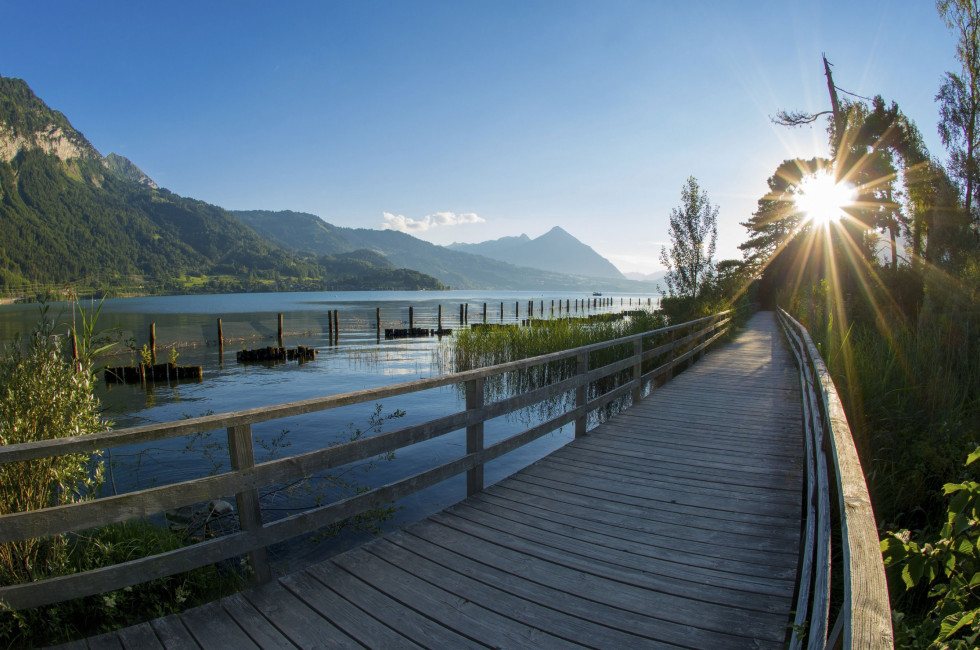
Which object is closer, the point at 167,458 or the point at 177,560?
the point at 177,560

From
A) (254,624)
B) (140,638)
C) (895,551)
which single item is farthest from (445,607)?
(895,551)

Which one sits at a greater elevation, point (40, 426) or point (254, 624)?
point (40, 426)

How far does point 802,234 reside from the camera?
1588 inches

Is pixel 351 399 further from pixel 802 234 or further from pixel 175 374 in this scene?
pixel 802 234

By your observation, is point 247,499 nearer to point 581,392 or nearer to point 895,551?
point 895,551

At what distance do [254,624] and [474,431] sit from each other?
2086 mm

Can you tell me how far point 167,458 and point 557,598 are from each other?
8.53 meters

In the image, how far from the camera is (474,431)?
425 cm

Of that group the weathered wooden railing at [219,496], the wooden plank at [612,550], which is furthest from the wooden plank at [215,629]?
the wooden plank at [612,550]

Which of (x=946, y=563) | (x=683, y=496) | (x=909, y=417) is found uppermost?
(x=946, y=563)

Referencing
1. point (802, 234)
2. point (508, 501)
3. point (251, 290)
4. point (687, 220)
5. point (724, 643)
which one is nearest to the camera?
point (724, 643)

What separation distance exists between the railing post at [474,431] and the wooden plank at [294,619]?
5.71 feet

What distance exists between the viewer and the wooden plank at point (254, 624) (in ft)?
8.00

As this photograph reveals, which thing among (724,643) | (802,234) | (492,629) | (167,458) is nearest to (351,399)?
(492,629)
